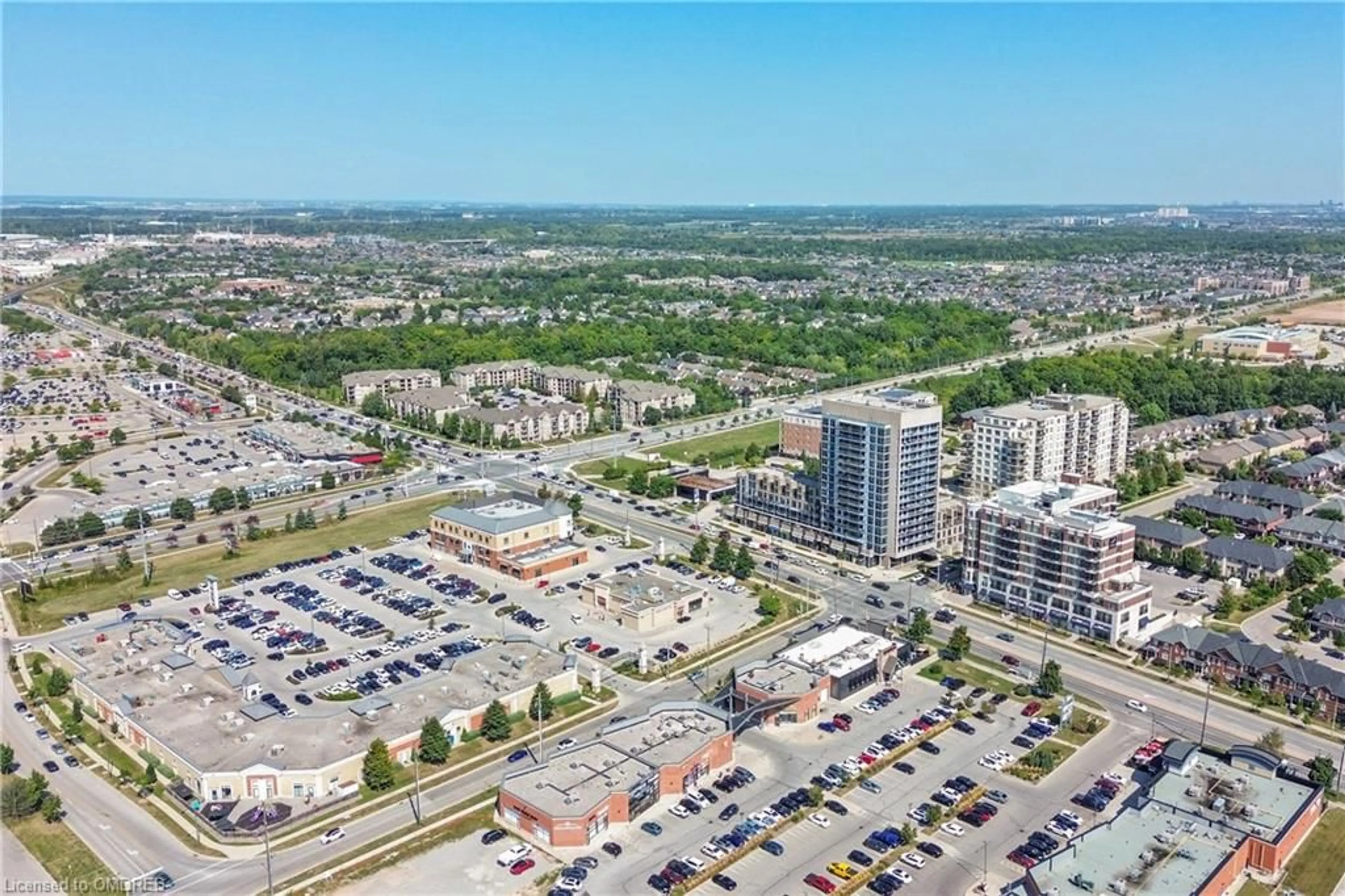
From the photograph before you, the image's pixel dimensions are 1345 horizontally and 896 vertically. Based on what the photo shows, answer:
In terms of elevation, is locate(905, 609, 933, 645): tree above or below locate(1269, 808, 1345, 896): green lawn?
above

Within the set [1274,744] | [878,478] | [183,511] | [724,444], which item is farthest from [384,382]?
[1274,744]

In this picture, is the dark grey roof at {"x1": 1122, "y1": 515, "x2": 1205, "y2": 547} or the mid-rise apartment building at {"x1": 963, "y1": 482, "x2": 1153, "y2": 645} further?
the dark grey roof at {"x1": 1122, "y1": 515, "x2": 1205, "y2": 547}

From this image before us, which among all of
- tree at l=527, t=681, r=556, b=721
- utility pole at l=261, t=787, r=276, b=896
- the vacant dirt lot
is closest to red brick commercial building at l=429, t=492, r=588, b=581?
tree at l=527, t=681, r=556, b=721

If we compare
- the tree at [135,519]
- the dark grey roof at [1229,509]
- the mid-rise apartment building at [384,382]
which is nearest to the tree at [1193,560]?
the dark grey roof at [1229,509]

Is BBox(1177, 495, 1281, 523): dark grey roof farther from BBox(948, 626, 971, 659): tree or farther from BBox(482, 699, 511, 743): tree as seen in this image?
BBox(482, 699, 511, 743): tree

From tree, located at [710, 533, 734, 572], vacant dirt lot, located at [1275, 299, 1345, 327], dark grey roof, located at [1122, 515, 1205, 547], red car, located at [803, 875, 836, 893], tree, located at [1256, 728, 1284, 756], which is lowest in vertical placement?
red car, located at [803, 875, 836, 893]

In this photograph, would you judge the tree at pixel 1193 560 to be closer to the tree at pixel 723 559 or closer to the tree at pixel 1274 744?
the tree at pixel 1274 744
